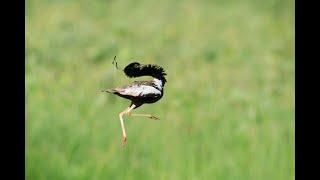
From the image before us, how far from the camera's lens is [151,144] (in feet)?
8.98

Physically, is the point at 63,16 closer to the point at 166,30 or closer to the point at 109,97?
the point at 166,30

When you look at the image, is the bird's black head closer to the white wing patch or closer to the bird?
the bird

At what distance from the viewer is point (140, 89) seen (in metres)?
2.64

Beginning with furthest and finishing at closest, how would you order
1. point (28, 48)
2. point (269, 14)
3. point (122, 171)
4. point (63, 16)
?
point (269, 14), point (63, 16), point (28, 48), point (122, 171)

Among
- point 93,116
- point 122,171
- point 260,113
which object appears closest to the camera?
point 122,171

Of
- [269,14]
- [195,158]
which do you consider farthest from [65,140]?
[269,14]

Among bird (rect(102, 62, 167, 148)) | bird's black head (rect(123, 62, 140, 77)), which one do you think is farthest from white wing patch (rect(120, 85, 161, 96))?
bird's black head (rect(123, 62, 140, 77))

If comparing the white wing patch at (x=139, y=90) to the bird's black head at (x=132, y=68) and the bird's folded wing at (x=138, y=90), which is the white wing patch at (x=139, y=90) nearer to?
the bird's folded wing at (x=138, y=90)

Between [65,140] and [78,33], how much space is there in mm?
978

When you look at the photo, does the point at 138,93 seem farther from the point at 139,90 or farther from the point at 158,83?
the point at 158,83

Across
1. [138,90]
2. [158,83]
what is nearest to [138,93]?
[138,90]

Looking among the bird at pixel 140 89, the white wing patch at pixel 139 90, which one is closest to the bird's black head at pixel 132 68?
the bird at pixel 140 89

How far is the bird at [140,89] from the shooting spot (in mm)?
2646

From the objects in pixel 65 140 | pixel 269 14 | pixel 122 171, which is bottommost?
pixel 122 171
